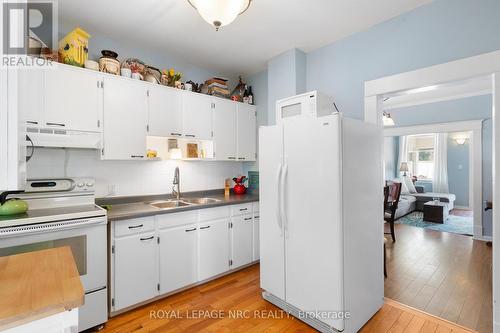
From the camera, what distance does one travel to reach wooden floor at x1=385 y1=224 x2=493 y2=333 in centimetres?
220

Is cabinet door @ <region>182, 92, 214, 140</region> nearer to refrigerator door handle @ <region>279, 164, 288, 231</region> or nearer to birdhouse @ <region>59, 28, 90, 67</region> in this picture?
birdhouse @ <region>59, 28, 90, 67</region>

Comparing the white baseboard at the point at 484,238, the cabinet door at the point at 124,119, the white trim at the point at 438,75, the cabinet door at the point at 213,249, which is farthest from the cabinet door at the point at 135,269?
the white baseboard at the point at 484,238

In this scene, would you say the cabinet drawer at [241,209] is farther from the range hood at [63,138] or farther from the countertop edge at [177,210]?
the range hood at [63,138]

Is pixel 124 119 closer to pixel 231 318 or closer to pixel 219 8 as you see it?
pixel 219 8

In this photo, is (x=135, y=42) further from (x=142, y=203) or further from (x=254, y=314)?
(x=254, y=314)

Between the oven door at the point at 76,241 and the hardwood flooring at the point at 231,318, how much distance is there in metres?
0.49

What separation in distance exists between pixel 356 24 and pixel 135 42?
2466 mm

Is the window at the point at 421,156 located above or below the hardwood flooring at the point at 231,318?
above

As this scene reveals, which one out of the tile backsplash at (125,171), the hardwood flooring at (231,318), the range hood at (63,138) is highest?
the range hood at (63,138)

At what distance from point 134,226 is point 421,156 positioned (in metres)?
9.70

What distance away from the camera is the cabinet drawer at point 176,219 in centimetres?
239

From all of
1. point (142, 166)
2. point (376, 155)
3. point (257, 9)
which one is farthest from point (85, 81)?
point (376, 155)

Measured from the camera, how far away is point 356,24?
243 centimetres

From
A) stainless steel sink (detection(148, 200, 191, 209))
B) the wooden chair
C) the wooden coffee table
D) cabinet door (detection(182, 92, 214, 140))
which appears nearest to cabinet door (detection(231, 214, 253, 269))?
stainless steel sink (detection(148, 200, 191, 209))
